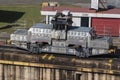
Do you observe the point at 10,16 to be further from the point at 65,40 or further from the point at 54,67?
the point at 54,67

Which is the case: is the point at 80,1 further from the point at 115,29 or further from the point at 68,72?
the point at 68,72

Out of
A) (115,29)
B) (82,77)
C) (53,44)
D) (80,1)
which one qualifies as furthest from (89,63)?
(80,1)

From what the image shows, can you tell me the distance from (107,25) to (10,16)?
1915 cm

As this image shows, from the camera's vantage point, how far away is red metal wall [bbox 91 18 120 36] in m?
59.3

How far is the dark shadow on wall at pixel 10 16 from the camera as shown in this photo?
69.1 meters

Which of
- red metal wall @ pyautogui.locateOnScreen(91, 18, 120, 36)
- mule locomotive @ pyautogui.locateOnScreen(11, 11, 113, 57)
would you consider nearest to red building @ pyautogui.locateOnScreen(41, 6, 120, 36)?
red metal wall @ pyautogui.locateOnScreen(91, 18, 120, 36)

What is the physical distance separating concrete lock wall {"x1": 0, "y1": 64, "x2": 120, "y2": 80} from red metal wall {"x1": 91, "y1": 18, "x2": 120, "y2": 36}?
16021 millimetres

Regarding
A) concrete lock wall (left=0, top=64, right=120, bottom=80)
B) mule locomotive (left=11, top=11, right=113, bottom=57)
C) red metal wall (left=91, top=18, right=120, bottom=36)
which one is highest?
red metal wall (left=91, top=18, right=120, bottom=36)

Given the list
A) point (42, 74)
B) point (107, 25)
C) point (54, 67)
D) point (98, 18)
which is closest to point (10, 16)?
point (98, 18)

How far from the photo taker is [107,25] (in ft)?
199

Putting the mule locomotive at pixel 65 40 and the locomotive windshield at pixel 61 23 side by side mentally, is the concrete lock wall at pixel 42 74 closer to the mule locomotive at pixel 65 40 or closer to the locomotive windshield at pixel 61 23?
the mule locomotive at pixel 65 40

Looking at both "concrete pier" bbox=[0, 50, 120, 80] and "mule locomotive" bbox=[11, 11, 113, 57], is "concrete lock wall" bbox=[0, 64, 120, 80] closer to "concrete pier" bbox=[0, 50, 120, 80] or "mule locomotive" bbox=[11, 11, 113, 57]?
"concrete pier" bbox=[0, 50, 120, 80]

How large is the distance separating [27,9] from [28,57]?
34708 millimetres

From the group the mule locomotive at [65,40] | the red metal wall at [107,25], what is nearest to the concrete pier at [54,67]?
the mule locomotive at [65,40]
